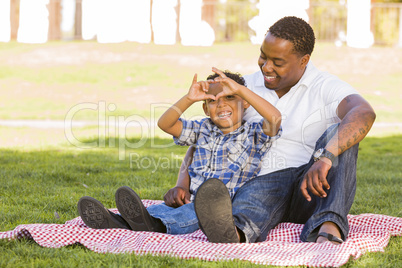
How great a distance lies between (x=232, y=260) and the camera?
2.83m

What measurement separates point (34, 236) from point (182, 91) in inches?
470

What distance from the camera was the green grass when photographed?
287 cm

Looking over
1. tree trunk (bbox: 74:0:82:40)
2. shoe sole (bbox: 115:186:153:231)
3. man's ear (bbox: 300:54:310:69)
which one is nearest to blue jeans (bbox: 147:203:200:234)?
shoe sole (bbox: 115:186:153:231)

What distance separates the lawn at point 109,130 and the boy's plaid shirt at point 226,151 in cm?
92

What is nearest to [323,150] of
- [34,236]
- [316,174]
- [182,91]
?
[316,174]

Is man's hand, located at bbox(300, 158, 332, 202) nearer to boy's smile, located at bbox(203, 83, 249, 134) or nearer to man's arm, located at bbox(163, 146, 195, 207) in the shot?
boy's smile, located at bbox(203, 83, 249, 134)

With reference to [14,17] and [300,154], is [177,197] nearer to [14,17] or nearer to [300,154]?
[300,154]

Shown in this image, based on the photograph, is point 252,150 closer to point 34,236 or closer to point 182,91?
point 34,236

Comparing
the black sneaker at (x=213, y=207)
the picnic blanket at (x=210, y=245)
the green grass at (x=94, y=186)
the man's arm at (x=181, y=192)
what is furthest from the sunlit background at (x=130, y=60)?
the black sneaker at (x=213, y=207)

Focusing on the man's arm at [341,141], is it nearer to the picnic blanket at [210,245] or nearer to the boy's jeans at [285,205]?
the boy's jeans at [285,205]

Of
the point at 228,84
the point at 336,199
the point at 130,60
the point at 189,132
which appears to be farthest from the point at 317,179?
the point at 130,60

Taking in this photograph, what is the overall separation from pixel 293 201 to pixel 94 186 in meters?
2.42

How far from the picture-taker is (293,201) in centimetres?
355

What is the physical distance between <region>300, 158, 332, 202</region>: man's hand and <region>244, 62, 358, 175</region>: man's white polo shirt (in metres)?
0.47
